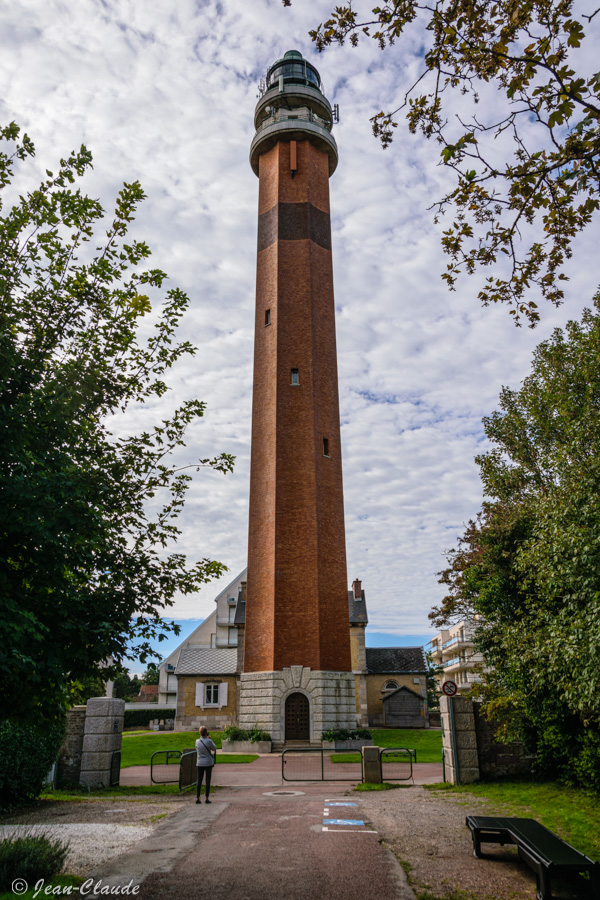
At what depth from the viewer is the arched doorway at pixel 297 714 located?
26.6 meters

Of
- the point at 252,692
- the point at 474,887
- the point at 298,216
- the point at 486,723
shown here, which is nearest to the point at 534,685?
the point at 486,723

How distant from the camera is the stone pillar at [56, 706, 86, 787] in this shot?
576 inches

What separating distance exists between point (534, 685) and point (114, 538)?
8.96 meters

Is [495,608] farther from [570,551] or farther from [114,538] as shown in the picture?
[114,538]

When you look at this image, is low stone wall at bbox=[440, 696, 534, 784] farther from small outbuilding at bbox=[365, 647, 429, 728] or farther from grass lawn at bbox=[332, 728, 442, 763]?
small outbuilding at bbox=[365, 647, 429, 728]

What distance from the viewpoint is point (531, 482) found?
19406mm

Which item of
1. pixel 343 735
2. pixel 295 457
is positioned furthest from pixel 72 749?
pixel 295 457

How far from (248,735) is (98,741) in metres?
12.9

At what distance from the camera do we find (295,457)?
29312 millimetres

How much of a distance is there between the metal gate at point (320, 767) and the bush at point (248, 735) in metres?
1.66

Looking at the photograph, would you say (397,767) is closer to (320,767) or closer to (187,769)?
(320,767)

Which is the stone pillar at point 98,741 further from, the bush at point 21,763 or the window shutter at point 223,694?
the window shutter at point 223,694

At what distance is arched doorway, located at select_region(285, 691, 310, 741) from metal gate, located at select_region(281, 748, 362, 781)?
4.62ft

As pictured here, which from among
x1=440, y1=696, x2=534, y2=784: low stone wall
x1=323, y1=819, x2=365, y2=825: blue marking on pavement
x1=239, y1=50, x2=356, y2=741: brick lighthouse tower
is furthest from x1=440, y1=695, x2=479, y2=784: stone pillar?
x1=239, y1=50, x2=356, y2=741: brick lighthouse tower
